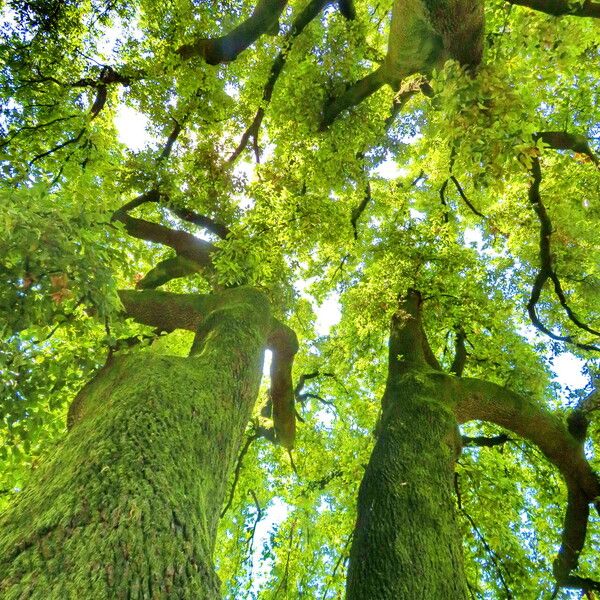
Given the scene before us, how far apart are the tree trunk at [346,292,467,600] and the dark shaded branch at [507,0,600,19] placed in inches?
175

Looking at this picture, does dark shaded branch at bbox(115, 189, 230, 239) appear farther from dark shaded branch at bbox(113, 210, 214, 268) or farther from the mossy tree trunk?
the mossy tree trunk

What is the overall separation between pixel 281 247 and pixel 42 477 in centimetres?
620

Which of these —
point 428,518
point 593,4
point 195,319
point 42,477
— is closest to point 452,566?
point 428,518

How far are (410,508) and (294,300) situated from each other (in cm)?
541

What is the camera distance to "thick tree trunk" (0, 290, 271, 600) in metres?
2.12

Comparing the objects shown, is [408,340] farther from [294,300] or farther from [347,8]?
[347,8]

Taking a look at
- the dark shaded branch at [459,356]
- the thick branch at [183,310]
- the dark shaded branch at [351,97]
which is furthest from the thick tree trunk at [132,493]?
the dark shaded branch at [459,356]

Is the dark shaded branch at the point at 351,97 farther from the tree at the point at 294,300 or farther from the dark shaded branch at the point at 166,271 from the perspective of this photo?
the dark shaded branch at the point at 166,271

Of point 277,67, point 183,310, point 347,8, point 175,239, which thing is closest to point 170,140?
Result: point 175,239

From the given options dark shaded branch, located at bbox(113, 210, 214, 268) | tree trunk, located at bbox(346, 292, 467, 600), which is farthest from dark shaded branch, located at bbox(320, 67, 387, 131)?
tree trunk, located at bbox(346, 292, 467, 600)

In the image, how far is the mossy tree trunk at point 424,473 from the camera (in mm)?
3775

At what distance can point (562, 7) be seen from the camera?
4.27 m

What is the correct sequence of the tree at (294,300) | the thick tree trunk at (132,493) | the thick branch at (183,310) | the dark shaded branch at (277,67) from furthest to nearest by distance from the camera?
the dark shaded branch at (277,67) < the thick branch at (183,310) < the tree at (294,300) < the thick tree trunk at (132,493)

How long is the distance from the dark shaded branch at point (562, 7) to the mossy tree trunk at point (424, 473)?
4.44 m
